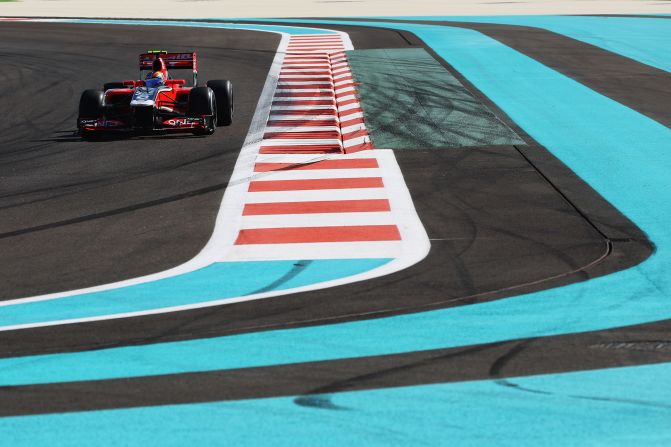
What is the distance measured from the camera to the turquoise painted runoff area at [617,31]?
2669 cm

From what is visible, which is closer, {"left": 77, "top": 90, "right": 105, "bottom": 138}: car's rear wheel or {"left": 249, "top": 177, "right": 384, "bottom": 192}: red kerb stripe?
{"left": 249, "top": 177, "right": 384, "bottom": 192}: red kerb stripe

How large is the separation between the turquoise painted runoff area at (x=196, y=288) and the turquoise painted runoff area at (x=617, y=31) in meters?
16.6

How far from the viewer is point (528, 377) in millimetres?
6594

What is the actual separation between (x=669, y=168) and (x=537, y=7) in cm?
3536

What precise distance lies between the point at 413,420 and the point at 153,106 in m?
11.1

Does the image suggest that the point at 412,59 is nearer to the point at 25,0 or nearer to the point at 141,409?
the point at 141,409

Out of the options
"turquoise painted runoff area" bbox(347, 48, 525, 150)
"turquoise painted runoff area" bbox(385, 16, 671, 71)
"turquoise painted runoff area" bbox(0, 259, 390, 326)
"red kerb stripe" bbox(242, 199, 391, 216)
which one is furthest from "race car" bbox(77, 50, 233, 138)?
"turquoise painted runoff area" bbox(385, 16, 671, 71)

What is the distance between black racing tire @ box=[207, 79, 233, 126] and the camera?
1716 centimetres

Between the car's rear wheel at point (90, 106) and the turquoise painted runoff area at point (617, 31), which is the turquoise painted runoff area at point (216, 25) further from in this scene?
the car's rear wheel at point (90, 106)

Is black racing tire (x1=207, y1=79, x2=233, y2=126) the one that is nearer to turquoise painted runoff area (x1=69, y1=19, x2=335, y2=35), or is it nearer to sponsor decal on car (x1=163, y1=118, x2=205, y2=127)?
sponsor decal on car (x1=163, y1=118, x2=205, y2=127)

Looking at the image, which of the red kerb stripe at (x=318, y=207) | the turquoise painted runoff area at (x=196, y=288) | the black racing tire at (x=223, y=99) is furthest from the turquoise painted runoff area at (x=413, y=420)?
the black racing tire at (x=223, y=99)

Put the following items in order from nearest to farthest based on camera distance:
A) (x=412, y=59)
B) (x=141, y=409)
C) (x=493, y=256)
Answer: (x=141, y=409) < (x=493, y=256) < (x=412, y=59)

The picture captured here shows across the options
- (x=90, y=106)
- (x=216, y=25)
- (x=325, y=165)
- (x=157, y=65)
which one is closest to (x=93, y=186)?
(x=325, y=165)

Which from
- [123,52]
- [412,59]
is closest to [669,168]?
[412,59]
